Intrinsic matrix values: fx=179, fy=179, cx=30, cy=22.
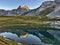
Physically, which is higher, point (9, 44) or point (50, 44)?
point (9, 44)

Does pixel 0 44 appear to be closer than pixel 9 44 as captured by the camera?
Yes

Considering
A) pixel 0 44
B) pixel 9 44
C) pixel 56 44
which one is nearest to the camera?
pixel 0 44

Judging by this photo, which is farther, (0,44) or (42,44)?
(42,44)

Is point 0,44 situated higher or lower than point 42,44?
higher

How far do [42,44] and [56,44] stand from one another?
15.8 ft

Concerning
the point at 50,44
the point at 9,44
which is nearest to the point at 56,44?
the point at 50,44

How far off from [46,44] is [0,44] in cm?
2434

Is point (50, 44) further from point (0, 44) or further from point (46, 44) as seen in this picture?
point (0, 44)

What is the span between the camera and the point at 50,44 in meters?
62.0

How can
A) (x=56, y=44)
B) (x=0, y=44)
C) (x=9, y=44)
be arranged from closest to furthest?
(x=0, y=44)
(x=9, y=44)
(x=56, y=44)

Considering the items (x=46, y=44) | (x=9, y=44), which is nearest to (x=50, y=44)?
(x=46, y=44)

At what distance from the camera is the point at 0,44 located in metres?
41.1

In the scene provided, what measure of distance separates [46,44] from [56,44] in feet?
11.3

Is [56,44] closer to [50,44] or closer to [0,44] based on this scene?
[50,44]
